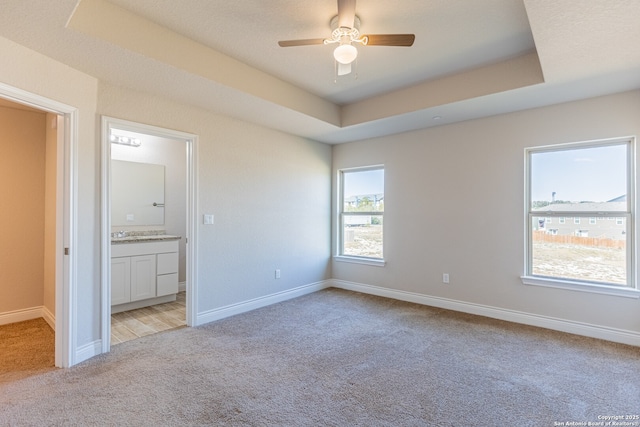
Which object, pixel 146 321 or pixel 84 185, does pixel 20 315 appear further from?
pixel 84 185

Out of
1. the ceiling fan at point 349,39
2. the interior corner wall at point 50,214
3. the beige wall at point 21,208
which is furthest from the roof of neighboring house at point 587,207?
the beige wall at point 21,208

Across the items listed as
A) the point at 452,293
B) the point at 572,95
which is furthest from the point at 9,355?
the point at 572,95

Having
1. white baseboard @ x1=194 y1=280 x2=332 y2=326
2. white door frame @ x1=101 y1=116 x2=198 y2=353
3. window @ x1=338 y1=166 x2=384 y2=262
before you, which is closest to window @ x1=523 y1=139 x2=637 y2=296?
window @ x1=338 y1=166 x2=384 y2=262

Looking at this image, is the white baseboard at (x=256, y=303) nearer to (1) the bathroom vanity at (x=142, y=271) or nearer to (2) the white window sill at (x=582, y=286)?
(1) the bathroom vanity at (x=142, y=271)

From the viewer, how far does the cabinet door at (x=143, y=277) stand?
3957mm

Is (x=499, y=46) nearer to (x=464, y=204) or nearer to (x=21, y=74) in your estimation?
(x=464, y=204)

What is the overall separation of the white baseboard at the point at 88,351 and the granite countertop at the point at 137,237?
4.63ft

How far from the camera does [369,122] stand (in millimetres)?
3961

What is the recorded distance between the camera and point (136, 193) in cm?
459

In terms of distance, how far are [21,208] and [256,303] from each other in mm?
2890

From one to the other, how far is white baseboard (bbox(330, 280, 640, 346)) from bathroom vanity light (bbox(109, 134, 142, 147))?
3.89 meters

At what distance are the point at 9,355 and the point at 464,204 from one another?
15.9 feet

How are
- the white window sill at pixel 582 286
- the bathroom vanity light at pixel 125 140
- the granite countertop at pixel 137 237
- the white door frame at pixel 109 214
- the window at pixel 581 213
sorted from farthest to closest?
1. the bathroom vanity light at pixel 125 140
2. the granite countertop at pixel 137 237
3. the window at pixel 581 213
4. the white window sill at pixel 582 286
5. the white door frame at pixel 109 214

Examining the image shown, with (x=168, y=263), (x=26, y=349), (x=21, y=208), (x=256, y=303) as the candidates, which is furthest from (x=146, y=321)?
(x=21, y=208)
